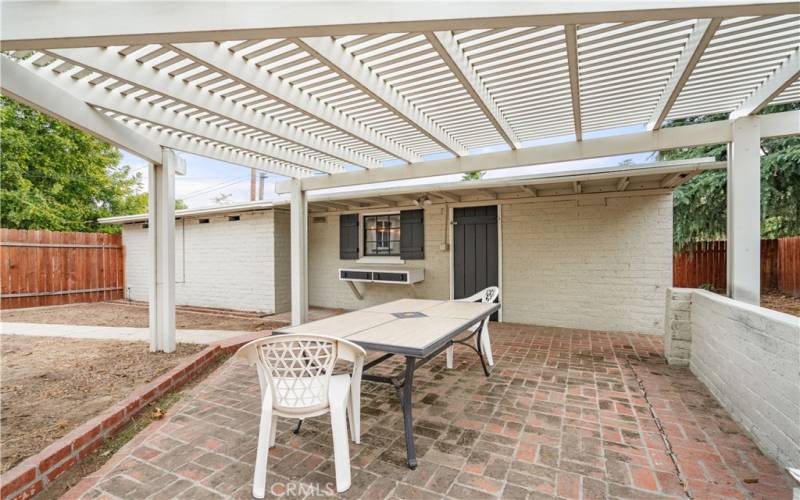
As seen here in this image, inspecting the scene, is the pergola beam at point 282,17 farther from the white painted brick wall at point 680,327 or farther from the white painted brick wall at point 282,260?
the white painted brick wall at point 282,260

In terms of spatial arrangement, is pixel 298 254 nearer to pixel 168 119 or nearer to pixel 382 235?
pixel 382 235

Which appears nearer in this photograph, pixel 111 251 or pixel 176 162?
pixel 176 162

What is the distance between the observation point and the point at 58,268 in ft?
28.5

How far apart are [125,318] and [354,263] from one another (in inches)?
178

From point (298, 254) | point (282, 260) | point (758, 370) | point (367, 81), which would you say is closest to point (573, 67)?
point (367, 81)

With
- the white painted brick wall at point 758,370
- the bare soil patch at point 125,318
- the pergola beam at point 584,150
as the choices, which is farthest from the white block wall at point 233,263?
the white painted brick wall at point 758,370

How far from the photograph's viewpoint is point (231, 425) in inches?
105

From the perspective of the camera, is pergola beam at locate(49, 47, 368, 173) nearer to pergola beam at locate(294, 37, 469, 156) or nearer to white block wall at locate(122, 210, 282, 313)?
pergola beam at locate(294, 37, 469, 156)

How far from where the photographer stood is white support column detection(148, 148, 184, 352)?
4254mm

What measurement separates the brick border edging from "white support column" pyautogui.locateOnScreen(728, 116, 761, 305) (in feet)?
17.6

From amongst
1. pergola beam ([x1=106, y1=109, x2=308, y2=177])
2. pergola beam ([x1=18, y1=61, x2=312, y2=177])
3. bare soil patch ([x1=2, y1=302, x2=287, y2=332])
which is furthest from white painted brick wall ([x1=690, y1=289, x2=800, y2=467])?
bare soil patch ([x1=2, y1=302, x2=287, y2=332])

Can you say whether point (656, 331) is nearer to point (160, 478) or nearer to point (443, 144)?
point (443, 144)

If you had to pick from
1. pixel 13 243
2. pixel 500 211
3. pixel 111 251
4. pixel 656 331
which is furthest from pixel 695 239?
pixel 13 243

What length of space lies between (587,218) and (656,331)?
1.99m
